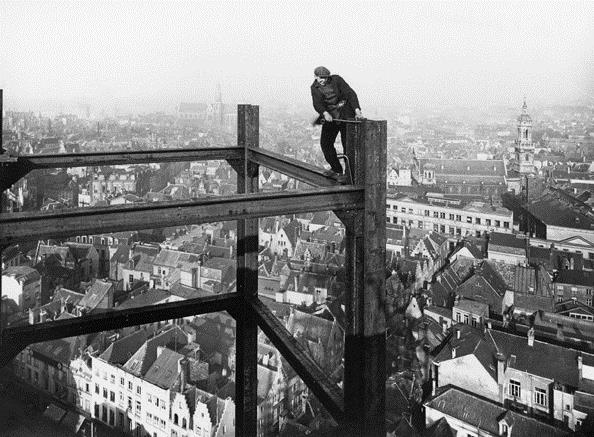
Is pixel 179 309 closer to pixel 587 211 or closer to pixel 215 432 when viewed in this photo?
pixel 215 432

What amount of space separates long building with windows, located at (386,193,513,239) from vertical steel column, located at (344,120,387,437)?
1251 centimetres

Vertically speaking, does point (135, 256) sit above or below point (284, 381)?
above

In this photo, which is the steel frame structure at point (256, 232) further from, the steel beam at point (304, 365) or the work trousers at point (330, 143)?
the work trousers at point (330, 143)

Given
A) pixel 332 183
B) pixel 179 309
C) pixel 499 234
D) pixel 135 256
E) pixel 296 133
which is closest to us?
pixel 332 183

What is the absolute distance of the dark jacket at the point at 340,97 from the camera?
13.9 ft

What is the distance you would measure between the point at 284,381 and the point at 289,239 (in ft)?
19.0

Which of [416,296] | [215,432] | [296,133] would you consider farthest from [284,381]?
[296,133]

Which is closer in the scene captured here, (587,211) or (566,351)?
(566,351)

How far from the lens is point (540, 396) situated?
989 cm

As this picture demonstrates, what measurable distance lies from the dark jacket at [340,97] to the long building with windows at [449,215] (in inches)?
470

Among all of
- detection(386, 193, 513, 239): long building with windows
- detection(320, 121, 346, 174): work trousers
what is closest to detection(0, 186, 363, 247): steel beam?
detection(320, 121, 346, 174): work trousers

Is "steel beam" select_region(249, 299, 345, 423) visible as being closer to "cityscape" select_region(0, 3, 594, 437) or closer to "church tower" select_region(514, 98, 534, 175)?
"cityscape" select_region(0, 3, 594, 437)

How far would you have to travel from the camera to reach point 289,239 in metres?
16.3

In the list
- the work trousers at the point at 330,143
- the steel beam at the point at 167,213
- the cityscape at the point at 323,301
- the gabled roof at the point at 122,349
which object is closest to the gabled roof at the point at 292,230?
the cityscape at the point at 323,301
